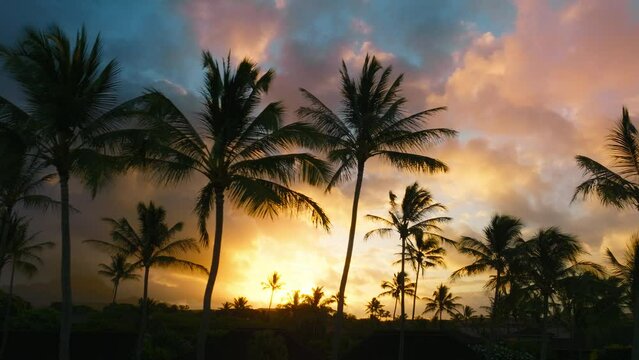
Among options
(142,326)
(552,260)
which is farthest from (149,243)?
(552,260)

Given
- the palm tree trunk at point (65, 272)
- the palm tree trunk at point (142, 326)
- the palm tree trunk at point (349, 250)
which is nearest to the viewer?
the palm tree trunk at point (65, 272)

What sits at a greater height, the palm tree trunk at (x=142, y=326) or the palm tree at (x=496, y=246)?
the palm tree at (x=496, y=246)

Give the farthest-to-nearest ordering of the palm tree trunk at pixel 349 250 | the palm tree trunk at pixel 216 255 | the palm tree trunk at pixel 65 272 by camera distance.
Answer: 1. the palm tree trunk at pixel 349 250
2. the palm tree trunk at pixel 216 255
3. the palm tree trunk at pixel 65 272

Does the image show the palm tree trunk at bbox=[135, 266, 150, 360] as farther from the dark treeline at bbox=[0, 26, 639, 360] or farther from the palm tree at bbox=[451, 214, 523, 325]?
the palm tree at bbox=[451, 214, 523, 325]

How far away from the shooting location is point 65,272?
44.6ft

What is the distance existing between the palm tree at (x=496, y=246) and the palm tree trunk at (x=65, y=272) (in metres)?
26.7

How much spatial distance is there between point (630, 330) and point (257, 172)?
51.6m

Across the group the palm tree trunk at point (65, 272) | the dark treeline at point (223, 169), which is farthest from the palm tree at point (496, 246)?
the palm tree trunk at point (65, 272)

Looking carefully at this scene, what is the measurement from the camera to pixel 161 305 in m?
53.4

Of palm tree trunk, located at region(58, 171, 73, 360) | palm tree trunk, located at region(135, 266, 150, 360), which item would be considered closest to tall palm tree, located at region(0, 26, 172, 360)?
palm tree trunk, located at region(58, 171, 73, 360)

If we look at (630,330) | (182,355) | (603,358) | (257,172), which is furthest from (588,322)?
(257,172)

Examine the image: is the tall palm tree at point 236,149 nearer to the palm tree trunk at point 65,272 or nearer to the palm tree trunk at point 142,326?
the palm tree trunk at point 65,272

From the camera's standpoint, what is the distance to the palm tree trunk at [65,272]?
1314 cm

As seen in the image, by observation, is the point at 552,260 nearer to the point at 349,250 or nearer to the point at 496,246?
the point at 496,246
